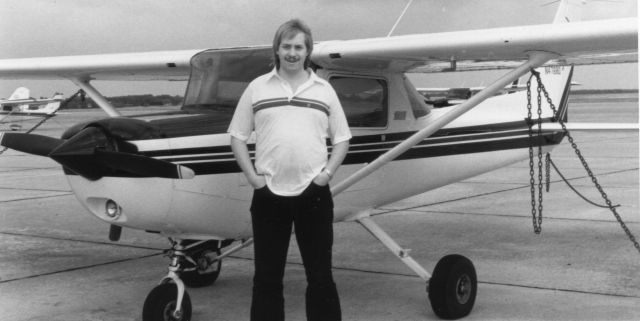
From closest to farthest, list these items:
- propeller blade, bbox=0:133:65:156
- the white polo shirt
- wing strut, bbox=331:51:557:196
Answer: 1. the white polo shirt
2. propeller blade, bbox=0:133:65:156
3. wing strut, bbox=331:51:557:196

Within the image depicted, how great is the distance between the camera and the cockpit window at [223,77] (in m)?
4.86

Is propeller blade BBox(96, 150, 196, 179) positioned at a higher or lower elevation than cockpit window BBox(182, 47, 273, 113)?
lower

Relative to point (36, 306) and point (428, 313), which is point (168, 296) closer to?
point (36, 306)

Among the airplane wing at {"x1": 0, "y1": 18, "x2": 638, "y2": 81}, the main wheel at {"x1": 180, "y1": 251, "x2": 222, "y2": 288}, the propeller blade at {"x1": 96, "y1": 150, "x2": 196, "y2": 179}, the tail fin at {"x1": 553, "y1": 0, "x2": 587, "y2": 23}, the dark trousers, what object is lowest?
the main wheel at {"x1": 180, "y1": 251, "x2": 222, "y2": 288}

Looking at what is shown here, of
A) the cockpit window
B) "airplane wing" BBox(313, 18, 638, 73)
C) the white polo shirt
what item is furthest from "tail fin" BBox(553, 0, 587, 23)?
the white polo shirt

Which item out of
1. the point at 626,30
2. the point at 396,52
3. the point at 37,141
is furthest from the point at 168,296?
the point at 626,30

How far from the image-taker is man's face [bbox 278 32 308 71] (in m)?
3.69

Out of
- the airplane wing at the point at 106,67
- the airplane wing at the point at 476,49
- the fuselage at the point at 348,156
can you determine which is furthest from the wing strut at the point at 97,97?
the fuselage at the point at 348,156

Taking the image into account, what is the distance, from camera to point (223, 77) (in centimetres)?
498

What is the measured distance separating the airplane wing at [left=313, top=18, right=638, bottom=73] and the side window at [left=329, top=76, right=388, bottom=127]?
10 centimetres

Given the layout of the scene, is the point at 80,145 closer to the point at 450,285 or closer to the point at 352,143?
the point at 352,143

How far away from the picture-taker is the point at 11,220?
29.3ft

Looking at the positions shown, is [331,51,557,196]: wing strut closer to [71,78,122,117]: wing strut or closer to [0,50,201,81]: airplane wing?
[0,50,201,81]: airplane wing

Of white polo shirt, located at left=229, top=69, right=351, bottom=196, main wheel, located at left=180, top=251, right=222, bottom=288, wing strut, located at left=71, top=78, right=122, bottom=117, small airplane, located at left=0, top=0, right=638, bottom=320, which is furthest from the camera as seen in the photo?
wing strut, located at left=71, top=78, right=122, bottom=117
